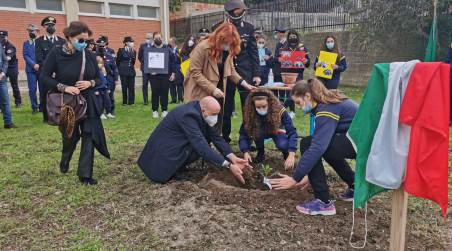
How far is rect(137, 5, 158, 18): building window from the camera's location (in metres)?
21.5

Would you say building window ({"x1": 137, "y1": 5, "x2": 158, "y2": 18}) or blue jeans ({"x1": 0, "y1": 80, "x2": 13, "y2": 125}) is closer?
blue jeans ({"x1": 0, "y1": 80, "x2": 13, "y2": 125})

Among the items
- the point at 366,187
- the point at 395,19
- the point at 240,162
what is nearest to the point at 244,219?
the point at 240,162

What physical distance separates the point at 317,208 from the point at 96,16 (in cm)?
1813

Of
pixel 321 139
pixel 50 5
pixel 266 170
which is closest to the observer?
pixel 321 139

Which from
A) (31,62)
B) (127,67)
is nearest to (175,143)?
(31,62)

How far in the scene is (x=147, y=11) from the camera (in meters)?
21.8

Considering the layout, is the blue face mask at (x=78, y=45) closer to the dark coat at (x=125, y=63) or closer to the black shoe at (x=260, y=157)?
the black shoe at (x=260, y=157)

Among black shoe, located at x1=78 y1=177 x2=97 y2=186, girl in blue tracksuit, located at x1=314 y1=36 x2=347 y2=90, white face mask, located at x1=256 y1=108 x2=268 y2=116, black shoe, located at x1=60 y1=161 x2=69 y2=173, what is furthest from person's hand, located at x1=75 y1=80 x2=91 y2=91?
girl in blue tracksuit, located at x1=314 y1=36 x2=347 y2=90

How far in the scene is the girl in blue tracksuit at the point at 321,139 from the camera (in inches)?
145

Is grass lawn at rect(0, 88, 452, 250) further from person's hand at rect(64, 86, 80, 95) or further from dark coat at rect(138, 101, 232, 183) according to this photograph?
person's hand at rect(64, 86, 80, 95)

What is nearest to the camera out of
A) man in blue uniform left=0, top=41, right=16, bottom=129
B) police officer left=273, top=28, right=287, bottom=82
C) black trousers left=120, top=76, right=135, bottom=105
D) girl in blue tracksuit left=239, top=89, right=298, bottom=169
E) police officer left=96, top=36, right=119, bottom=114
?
girl in blue tracksuit left=239, top=89, right=298, bottom=169

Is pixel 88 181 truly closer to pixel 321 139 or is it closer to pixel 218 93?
pixel 218 93

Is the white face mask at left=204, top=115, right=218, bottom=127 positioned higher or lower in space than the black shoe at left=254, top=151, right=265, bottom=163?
higher

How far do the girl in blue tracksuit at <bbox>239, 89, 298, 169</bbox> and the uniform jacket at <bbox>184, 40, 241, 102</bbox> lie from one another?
0.62 meters
